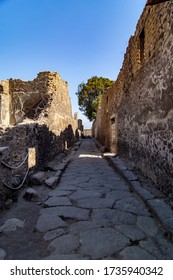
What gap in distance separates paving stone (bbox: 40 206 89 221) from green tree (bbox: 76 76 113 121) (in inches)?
956

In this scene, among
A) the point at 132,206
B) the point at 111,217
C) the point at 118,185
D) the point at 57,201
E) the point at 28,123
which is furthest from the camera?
the point at 28,123

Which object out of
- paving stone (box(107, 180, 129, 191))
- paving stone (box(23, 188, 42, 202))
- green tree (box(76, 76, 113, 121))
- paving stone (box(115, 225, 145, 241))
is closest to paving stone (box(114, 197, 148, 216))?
paving stone (box(115, 225, 145, 241))

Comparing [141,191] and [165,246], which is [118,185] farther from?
[165,246]

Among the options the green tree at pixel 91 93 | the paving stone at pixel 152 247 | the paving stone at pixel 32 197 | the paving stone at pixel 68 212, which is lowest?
the paving stone at pixel 152 247

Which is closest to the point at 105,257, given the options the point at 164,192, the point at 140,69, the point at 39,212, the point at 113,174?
the point at 39,212

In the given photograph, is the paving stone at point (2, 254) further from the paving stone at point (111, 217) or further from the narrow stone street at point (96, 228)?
the paving stone at point (111, 217)

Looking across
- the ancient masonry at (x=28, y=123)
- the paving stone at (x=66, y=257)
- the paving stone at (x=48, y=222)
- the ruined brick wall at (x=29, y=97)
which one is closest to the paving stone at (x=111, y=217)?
the paving stone at (x=48, y=222)

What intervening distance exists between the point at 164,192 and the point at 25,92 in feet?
22.7

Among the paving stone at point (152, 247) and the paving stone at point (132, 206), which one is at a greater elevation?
the paving stone at point (132, 206)

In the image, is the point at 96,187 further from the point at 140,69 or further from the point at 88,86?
the point at 88,86

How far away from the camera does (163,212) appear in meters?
2.78

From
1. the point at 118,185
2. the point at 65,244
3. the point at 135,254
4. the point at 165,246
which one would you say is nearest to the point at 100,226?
the point at 65,244

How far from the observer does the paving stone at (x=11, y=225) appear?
8.39 feet

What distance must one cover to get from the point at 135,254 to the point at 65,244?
2.27 feet
